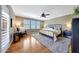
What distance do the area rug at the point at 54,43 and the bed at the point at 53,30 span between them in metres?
0.13

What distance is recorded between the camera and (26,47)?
2301 millimetres

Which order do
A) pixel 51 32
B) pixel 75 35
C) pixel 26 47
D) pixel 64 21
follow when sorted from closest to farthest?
pixel 75 35 < pixel 64 21 < pixel 26 47 < pixel 51 32

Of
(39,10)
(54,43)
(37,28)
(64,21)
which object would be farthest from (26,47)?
(64,21)

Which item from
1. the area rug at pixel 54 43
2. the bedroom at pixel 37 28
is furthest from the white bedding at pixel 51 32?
the area rug at pixel 54 43

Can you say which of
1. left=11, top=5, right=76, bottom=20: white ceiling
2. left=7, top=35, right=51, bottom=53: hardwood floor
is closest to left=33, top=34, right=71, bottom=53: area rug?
left=7, top=35, right=51, bottom=53: hardwood floor

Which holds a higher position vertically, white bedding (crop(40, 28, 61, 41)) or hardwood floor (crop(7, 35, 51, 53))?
white bedding (crop(40, 28, 61, 41))

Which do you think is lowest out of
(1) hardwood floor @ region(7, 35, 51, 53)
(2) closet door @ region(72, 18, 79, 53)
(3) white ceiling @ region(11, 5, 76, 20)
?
(1) hardwood floor @ region(7, 35, 51, 53)

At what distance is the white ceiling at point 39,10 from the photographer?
6.60ft

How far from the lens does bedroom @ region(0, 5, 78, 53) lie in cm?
213

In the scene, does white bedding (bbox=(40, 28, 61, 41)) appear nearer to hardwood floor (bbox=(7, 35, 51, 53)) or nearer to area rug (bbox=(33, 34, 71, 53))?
area rug (bbox=(33, 34, 71, 53))

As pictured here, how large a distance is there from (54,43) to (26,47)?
2.58 ft

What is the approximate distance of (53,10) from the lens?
220 cm

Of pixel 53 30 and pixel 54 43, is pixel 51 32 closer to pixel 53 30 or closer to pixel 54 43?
pixel 53 30
